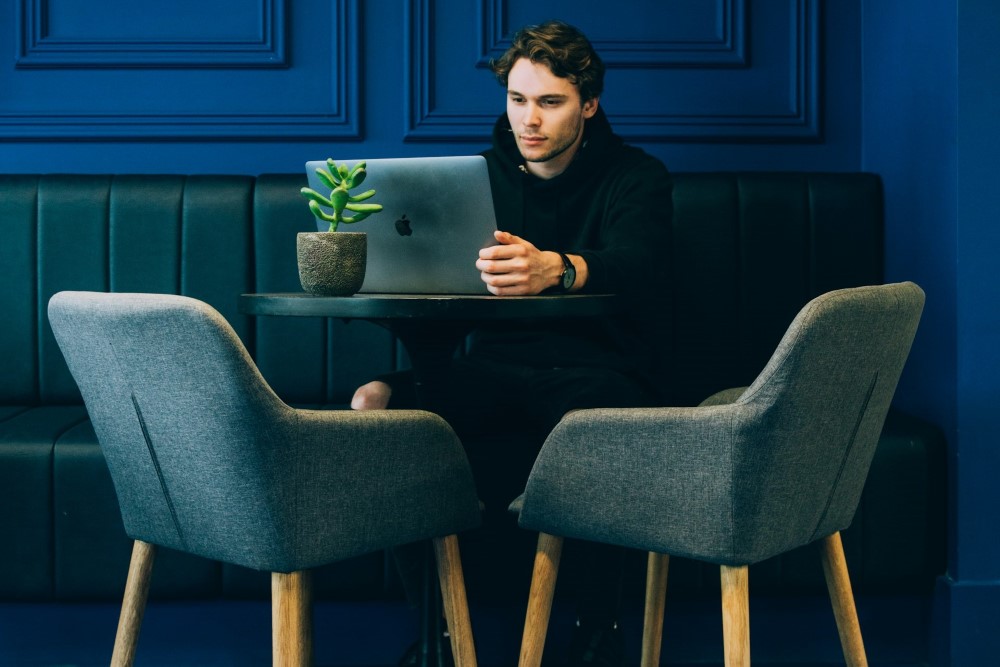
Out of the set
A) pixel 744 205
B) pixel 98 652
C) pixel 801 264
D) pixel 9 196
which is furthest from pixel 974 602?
pixel 9 196

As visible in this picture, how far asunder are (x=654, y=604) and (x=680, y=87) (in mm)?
1396

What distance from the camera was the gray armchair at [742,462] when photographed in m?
1.29

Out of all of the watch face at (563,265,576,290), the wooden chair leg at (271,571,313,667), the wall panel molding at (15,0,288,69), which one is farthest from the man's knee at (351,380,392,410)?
the wall panel molding at (15,0,288,69)

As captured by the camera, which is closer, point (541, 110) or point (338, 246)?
point (338, 246)

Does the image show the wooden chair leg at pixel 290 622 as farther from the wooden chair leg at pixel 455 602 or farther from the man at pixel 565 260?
the man at pixel 565 260

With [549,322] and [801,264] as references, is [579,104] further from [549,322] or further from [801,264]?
[801,264]

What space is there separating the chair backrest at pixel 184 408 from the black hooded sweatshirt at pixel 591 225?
0.70 m

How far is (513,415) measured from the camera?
1.88 meters

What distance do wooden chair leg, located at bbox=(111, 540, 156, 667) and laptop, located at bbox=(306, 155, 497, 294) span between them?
54cm

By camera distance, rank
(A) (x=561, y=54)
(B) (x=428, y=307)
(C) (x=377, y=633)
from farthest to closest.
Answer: (C) (x=377, y=633), (A) (x=561, y=54), (B) (x=428, y=307)

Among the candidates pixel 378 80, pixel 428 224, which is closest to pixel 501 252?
pixel 428 224

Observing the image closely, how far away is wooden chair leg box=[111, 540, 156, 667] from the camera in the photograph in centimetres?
148

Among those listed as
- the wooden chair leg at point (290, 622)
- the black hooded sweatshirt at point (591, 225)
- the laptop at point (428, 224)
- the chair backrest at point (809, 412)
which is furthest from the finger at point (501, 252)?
the wooden chair leg at point (290, 622)

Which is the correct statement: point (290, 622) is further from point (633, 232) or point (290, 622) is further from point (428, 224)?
point (633, 232)
